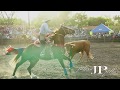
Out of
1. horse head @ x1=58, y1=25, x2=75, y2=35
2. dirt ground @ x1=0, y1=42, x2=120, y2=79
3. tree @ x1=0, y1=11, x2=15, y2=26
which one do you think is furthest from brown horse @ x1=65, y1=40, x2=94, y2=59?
tree @ x1=0, y1=11, x2=15, y2=26

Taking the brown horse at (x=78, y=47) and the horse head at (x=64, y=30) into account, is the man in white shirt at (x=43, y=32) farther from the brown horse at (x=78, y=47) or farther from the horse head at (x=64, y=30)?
the brown horse at (x=78, y=47)

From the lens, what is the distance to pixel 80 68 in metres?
7.52

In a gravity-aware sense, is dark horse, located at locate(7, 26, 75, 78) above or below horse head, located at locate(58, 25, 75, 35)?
below

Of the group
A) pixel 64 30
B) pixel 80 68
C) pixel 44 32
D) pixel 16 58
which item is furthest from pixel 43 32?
pixel 80 68

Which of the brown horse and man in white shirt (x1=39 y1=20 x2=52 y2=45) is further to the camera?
the brown horse

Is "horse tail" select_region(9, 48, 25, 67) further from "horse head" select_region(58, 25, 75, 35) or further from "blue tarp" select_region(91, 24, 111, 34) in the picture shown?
"blue tarp" select_region(91, 24, 111, 34)

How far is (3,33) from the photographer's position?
755 centimetres

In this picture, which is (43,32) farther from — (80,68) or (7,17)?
(80,68)

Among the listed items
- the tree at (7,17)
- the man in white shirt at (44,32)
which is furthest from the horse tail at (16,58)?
the tree at (7,17)

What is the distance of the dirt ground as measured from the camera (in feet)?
24.4

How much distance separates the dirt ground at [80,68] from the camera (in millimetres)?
7438

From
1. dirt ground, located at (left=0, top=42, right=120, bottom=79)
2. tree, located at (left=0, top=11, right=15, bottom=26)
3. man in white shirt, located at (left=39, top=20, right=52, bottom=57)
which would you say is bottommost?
dirt ground, located at (left=0, top=42, right=120, bottom=79)

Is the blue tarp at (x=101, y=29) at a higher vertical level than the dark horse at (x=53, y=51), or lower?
higher
